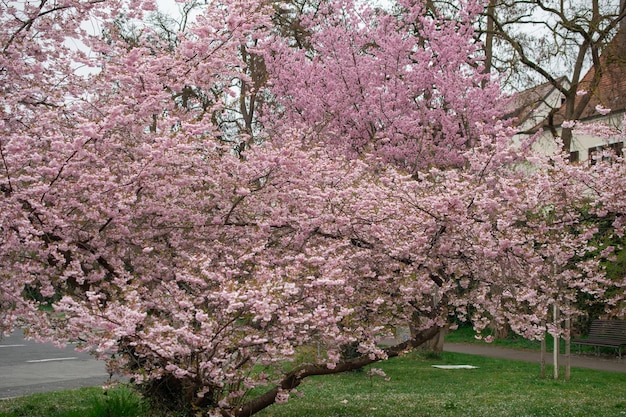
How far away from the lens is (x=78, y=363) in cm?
1598

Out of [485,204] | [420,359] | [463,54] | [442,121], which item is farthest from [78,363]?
[485,204]

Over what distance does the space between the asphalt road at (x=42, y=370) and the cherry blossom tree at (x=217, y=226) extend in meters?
5.76

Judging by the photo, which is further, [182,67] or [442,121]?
[442,121]

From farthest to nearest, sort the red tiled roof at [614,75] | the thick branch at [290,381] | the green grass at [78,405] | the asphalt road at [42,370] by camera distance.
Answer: the red tiled roof at [614,75], the asphalt road at [42,370], the green grass at [78,405], the thick branch at [290,381]

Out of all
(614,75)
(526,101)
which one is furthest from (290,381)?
(526,101)

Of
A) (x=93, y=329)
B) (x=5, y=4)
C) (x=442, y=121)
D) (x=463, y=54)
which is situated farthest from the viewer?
(x=463, y=54)

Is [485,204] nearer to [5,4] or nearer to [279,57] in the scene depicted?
[5,4]

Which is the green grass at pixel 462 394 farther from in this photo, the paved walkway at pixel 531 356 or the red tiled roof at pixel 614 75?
the red tiled roof at pixel 614 75

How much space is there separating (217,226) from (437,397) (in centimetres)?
511

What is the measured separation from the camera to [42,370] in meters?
14.2

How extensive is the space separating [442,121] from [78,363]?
10767mm

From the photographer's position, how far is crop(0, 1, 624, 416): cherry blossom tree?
205 inches

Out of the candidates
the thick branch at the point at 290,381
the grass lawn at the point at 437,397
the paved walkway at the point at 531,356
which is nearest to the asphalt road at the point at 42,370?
the grass lawn at the point at 437,397

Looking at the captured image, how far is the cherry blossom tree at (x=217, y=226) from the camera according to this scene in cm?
522
